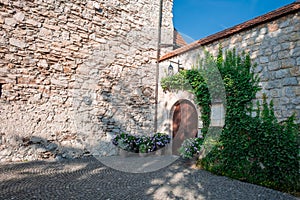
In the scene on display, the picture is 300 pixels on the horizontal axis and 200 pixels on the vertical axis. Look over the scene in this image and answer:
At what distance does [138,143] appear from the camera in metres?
5.06

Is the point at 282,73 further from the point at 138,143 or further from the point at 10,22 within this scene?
the point at 10,22

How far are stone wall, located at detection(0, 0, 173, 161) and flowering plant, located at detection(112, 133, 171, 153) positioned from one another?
0.88 ft

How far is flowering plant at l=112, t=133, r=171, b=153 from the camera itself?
16.4 ft

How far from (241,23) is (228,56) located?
0.65 meters

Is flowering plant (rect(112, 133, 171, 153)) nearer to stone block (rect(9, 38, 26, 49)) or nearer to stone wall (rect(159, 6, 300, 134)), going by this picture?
stone wall (rect(159, 6, 300, 134))

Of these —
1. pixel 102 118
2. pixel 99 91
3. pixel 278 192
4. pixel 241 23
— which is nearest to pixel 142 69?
pixel 99 91

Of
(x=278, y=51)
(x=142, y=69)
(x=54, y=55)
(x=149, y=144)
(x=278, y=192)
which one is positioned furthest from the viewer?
(x=142, y=69)

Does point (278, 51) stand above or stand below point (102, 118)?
above

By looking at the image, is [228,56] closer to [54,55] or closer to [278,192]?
[278,192]

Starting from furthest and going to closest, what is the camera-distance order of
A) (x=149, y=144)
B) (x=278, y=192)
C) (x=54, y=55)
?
1. (x=149, y=144)
2. (x=54, y=55)
3. (x=278, y=192)

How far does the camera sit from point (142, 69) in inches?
231

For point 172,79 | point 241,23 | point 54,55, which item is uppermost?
point 241,23

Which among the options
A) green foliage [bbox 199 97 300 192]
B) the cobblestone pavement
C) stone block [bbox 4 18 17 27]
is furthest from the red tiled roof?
stone block [bbox 4 18 17 27]

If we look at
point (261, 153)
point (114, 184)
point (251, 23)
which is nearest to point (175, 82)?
point (251, 23)
